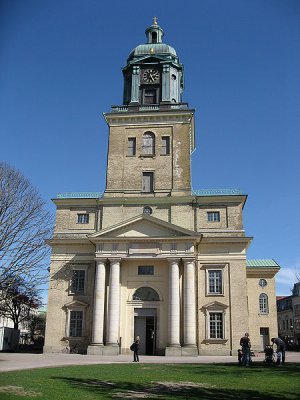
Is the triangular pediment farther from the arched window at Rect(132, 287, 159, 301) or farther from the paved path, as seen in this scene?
the paved path

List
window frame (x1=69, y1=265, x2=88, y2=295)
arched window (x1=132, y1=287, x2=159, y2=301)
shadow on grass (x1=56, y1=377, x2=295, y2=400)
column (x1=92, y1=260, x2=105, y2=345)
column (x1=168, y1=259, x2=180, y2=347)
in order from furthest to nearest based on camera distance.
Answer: window frame (x1=69, y1=265, x2=88, y2=295) < arched window (x1=132, y1=287, x2=159, y2=301) < column (x1=92, y1=260, x2=105, y2=345) < column (x1=168, y1=259, x2=180, y2=347) < shadow on grass (x1=56, y1=377, x2=295, y2=400)

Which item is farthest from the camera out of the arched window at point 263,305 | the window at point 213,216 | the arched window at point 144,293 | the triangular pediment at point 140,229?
the arched window at point 263,305

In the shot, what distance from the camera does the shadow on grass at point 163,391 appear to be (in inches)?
465

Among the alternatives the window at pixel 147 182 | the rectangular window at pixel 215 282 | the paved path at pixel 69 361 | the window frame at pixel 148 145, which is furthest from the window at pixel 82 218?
the paved path at pixel 69 361

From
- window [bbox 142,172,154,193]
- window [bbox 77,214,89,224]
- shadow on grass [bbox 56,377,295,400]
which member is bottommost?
shadow on grass [bbox 56,377,295,400]

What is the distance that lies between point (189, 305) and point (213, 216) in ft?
27.1

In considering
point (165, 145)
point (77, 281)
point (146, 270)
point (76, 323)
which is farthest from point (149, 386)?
point (165, 145)

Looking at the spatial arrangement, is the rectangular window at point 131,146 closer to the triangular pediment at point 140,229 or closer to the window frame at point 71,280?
the triangular pediment at point 140,229

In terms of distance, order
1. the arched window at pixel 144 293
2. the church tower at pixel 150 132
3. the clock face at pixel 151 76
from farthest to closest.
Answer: the clock face at pixel 151 76 → the church tower at pixel 150 132 → the arched window at pixel 144 293

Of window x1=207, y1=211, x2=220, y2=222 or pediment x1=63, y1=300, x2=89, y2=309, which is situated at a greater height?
window x1=207, y1=211, x2=220, y2=222

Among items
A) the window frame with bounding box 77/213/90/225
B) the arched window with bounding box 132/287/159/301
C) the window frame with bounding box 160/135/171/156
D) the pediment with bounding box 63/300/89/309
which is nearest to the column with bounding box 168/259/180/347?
the arched window with bounding box 132/287/159/301

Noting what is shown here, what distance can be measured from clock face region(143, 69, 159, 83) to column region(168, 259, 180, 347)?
1769cm

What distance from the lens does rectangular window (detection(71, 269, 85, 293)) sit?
125 ft

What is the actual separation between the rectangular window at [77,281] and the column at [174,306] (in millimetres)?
7945
